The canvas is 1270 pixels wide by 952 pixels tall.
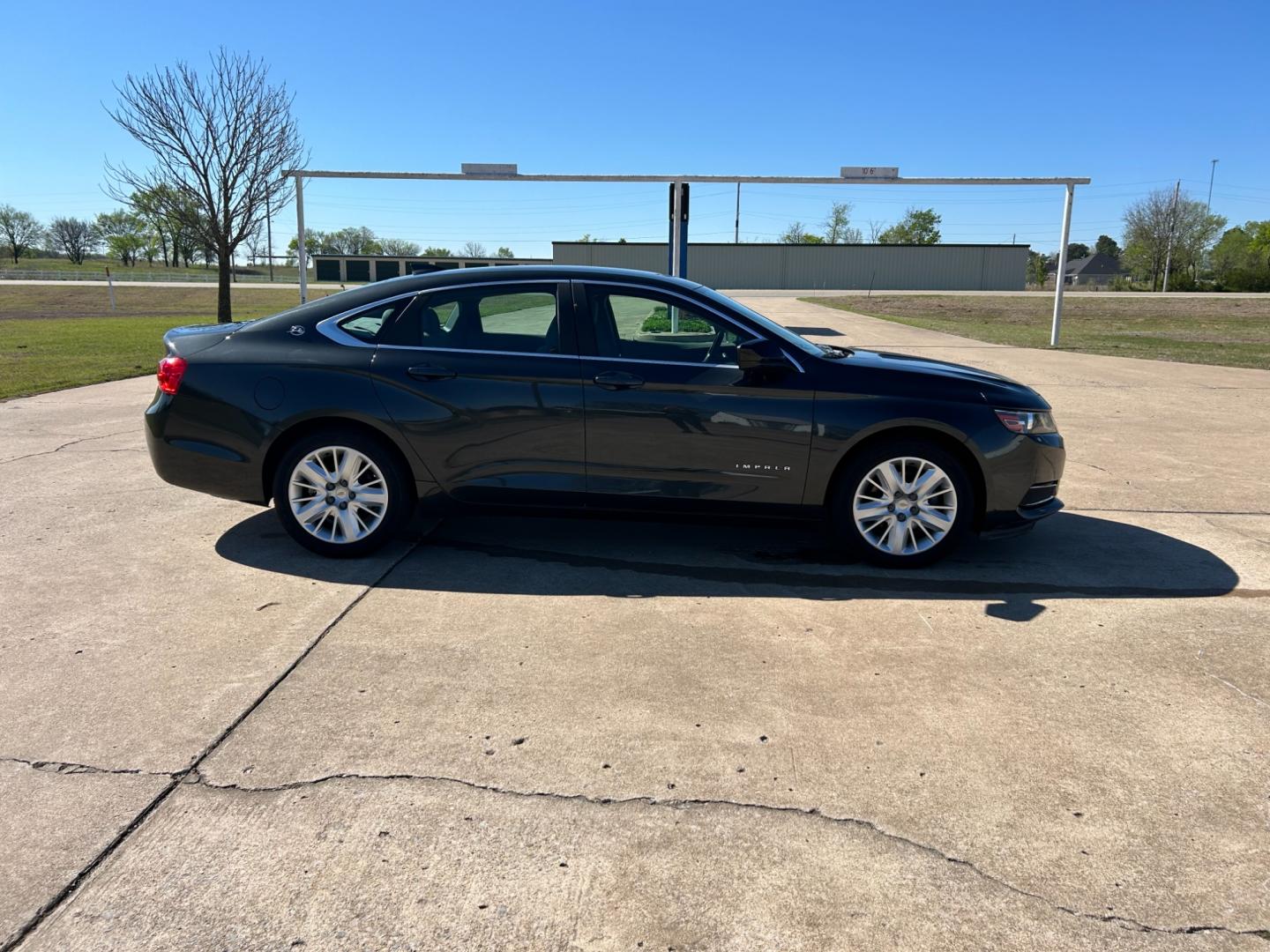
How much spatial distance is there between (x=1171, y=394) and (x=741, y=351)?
31.5 feet

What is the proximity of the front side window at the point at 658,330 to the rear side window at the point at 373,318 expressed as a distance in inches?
42.2

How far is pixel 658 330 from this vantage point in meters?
5.02

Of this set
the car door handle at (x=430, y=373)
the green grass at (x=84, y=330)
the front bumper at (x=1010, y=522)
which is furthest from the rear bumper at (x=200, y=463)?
the green grass at (x=84, y=330)

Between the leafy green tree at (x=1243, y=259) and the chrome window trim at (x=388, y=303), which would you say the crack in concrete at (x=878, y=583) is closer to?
the chrome window trim at (x=388, y=303)

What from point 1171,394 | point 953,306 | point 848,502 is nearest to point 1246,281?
point 953,306

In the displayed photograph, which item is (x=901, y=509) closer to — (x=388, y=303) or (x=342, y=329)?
(x=388, y=303)

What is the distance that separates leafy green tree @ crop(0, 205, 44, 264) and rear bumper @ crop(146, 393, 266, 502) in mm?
128828

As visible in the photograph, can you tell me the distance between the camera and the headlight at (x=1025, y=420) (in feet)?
16.0

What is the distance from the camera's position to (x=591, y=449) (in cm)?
489

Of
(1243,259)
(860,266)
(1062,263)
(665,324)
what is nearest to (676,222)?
(1062,263)

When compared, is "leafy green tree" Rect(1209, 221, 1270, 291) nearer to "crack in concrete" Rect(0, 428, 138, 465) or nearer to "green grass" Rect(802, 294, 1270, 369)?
"green grass" Rect(802, 294, 1270, 369)

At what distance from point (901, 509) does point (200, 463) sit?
155 inches

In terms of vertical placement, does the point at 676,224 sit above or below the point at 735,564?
above

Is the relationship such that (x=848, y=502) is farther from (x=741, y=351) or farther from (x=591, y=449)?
(x=591, y=449)
